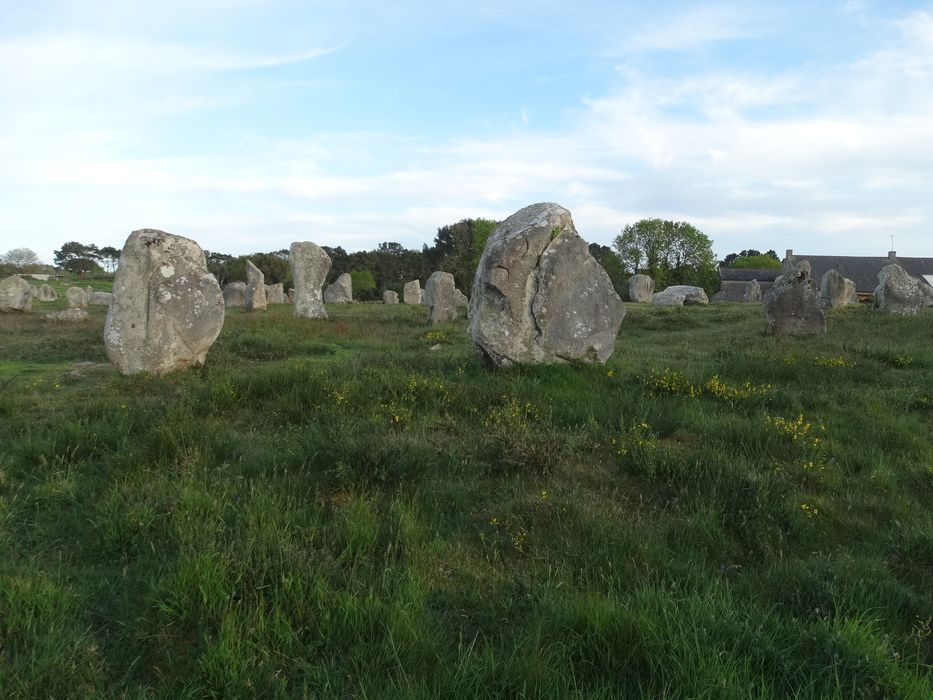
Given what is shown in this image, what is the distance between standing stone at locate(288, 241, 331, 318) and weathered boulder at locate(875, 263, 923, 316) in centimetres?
1886

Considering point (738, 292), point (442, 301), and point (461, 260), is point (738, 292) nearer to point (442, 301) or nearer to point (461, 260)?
point (461, 260)

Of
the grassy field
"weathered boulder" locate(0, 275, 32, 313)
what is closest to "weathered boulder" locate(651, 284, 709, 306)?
the grassy field

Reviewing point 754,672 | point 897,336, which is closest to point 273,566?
point 754,672

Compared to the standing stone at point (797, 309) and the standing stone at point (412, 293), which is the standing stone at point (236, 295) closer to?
the standing stone at point (412, 293)

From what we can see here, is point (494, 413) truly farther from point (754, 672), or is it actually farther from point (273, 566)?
point (754, 672)

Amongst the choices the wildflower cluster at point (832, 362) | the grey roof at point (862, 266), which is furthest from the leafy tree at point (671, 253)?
the wildflower cluster at point (832, 362)

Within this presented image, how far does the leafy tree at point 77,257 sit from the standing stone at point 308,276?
62.3 m

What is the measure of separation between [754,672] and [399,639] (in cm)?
154

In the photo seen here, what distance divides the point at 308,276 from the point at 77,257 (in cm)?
7014

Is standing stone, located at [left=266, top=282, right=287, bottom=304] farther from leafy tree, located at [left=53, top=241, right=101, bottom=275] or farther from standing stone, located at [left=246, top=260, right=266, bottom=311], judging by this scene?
leafy tree, located at [left=53, top=241, right=101, bottom=275]

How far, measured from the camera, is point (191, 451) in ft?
18.3

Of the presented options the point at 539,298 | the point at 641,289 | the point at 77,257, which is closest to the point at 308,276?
the point at 539,298

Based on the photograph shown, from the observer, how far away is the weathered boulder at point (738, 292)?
49.0 metres

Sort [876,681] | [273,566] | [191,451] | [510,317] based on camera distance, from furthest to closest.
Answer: [510,317]
[191,451]
[273,566]
[876,681]
